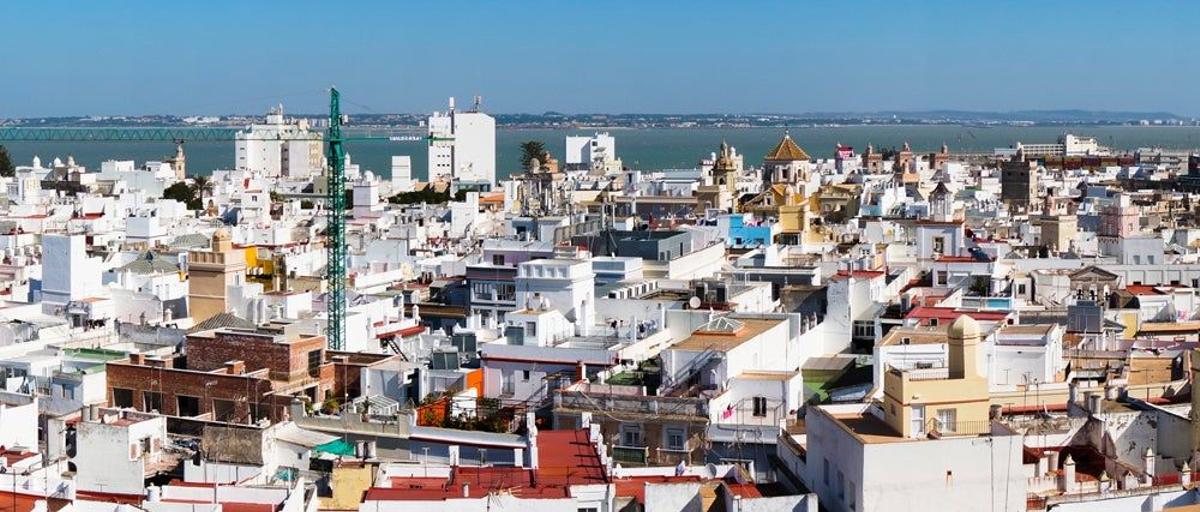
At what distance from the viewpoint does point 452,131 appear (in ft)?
384

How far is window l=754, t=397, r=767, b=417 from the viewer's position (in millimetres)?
21547

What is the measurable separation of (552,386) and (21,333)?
9.49 metres

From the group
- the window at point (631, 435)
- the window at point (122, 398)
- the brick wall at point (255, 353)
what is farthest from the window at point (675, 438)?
the window at point (122, 398)

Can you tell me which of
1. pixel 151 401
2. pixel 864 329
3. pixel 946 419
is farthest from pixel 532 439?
pixel 864 329

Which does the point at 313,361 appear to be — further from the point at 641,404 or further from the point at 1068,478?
the point at 1068,478

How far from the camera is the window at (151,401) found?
23.7m

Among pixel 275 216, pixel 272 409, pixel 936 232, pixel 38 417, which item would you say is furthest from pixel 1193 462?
pixel 275 216

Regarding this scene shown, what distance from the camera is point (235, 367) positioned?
2375 cm

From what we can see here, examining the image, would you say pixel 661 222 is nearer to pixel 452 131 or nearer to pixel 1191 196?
pixel 1191 196

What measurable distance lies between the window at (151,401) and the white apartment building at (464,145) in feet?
301

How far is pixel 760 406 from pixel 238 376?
672cm

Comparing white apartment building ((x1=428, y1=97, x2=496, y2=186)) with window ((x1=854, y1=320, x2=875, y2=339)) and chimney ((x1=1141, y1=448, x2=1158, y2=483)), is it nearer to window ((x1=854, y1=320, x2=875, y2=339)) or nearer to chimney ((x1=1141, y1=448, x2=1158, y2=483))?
window ((x1=854, y1=320, x2=875, y2=339))

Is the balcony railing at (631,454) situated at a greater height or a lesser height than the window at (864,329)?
lesser

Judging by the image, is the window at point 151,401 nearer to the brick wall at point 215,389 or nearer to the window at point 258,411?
the brick wall at point 215,389
